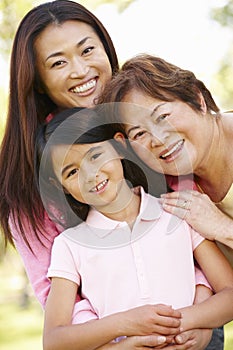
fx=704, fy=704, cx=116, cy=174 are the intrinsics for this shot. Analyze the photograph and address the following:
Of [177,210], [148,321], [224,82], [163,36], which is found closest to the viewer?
[148,321]

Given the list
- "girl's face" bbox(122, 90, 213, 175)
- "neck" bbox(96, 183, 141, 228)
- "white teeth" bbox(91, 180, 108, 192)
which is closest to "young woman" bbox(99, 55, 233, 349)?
"girl's face" bbox(122, 90, 213, 175)

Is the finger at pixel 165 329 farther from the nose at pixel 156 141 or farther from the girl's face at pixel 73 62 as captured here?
the girl's face at pixel 73 62

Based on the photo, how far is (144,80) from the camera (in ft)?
8.31

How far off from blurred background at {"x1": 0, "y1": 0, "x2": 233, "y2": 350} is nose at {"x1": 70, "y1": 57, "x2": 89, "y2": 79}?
367cm

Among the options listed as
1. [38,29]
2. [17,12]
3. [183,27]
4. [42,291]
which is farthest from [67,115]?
[183,27]

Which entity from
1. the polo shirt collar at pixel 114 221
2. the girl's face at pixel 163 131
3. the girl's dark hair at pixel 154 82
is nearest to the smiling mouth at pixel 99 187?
the polo shirt collar at pixel 114 221

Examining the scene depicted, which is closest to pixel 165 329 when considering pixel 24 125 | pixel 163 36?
pixel 24 125

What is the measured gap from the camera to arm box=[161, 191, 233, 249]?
8.08 ft

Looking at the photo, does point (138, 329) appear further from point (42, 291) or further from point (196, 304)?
point (42, 291)

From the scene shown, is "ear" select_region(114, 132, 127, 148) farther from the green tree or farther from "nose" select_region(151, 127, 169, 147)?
the green tree

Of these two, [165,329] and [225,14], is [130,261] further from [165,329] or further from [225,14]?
[225,14]

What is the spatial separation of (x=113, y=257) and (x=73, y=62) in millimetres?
811

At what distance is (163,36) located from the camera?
7.07 meters

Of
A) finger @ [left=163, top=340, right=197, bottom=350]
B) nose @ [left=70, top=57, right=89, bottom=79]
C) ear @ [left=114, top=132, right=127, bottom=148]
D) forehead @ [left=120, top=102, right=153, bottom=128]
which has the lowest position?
finger @ [left=163, top=340, right=197, bottom=350]
